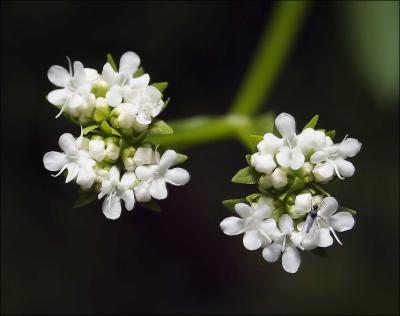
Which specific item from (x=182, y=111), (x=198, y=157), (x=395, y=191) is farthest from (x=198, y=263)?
(x=395, y=191)

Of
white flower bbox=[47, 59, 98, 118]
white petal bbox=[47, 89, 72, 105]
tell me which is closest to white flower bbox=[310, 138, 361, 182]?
white flower bbox=[47, 59, 98, 118]

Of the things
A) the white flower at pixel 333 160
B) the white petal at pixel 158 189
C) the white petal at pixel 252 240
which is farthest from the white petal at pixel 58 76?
the white flower at pixel 333 160

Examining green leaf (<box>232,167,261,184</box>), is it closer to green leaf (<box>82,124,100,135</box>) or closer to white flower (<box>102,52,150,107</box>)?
white flower (<box>102,52,150,107</box>)

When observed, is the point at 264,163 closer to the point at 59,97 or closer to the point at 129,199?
the point at 129,199

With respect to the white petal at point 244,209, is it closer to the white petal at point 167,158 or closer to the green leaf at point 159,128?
the white petal at point 167,158

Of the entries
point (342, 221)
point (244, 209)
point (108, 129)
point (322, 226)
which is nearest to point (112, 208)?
point (108, 129)

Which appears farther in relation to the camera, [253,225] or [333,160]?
[333,160]

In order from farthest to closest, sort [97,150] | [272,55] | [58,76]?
[272,55]
[58,76]
[97,150]
